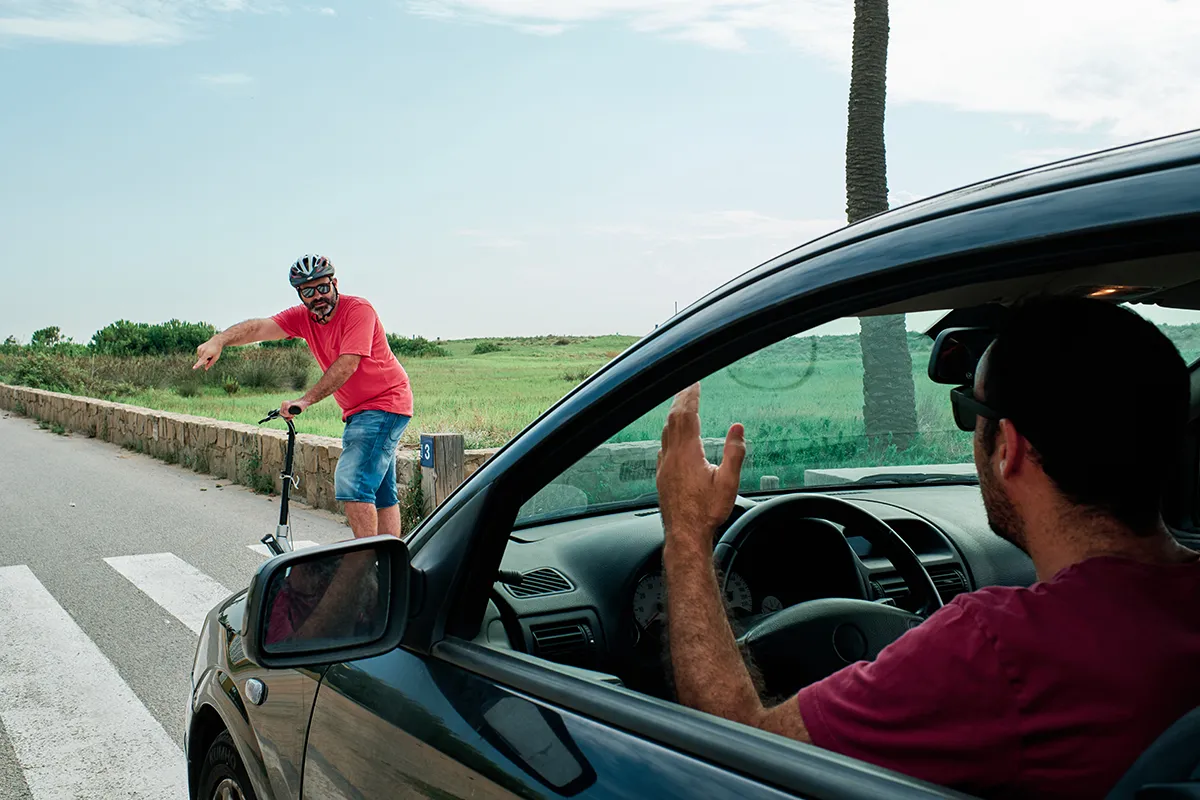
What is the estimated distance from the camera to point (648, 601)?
2.26 m

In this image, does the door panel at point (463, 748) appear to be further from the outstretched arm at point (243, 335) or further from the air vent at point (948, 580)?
the outstretched arm at point (243, 335)

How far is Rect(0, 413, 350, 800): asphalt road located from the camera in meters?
4.26

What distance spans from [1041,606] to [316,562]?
1.06 meters

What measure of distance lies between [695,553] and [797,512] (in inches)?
37.0

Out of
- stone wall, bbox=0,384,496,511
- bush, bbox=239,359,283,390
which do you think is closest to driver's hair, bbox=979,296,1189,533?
stone wall, bbox=0,384,496,511

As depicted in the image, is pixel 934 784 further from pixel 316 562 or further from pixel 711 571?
pixel 316 562

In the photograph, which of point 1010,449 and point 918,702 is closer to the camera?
point 918,702

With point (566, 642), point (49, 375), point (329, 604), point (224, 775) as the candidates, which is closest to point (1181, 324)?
point (566, 642)

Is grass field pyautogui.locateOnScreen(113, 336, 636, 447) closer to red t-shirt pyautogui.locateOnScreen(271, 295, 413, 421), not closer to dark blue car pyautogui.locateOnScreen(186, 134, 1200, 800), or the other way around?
dark blue car pyautogui.locateOnScreen(186, 134, 1200, 800)

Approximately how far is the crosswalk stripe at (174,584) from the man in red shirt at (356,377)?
1.05m

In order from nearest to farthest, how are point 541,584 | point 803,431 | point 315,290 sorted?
point 541,584, point 803,431, point 315,290

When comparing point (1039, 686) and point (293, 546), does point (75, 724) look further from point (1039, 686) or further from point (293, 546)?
point (1039, 686)

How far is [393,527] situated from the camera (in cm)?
780

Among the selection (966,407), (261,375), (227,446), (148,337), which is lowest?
(227,446)
